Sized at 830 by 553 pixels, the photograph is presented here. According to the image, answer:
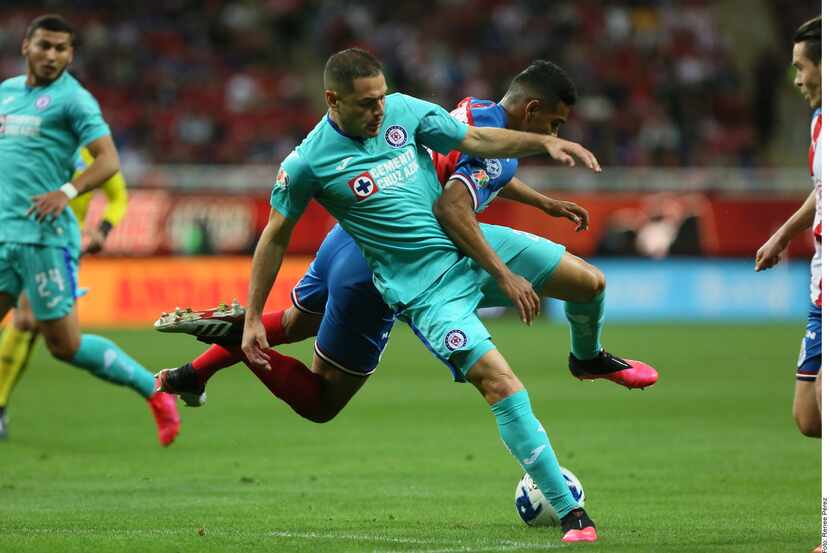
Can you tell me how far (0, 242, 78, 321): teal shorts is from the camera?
29.9ft

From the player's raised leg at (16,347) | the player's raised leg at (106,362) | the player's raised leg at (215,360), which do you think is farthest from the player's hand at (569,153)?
the player's raised leg at (16,347)

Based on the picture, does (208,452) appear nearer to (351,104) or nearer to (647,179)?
(351,104)

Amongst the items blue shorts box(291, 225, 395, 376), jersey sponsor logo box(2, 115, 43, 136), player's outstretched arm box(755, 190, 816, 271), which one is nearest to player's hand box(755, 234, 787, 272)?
player's outstretched arm box(755, 190, 816, 271)

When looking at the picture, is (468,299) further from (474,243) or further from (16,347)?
(16,347)

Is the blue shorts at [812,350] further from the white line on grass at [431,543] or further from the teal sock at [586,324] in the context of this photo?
the white line on grass at [431,543]

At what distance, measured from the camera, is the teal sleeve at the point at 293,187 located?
250 inches

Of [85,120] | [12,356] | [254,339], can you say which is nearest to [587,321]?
[254,339]

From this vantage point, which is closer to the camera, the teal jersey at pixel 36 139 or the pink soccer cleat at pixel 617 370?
the pink soccer cleat at pixel 617 370

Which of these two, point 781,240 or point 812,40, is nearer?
point 812,40

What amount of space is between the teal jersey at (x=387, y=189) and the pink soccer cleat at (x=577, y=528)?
4.00 ft

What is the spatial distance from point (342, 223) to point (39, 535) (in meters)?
1.97

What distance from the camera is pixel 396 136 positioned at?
6527 millimetres

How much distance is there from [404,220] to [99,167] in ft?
10.7


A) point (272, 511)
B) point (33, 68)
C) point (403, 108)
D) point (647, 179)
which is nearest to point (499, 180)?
point (403, 108)
